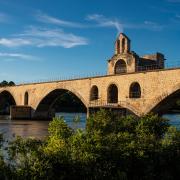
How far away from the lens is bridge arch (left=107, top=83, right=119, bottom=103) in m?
59.7

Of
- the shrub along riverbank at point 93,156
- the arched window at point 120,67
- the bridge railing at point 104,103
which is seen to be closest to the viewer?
the shrub along riverbank at point 93,156

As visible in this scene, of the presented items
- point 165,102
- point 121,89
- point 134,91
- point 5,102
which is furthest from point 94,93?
point 5,102

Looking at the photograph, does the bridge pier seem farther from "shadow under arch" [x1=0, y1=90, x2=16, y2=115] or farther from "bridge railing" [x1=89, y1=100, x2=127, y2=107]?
"bridge railing" [x1=89, y1=100, x2=127, y2=107]

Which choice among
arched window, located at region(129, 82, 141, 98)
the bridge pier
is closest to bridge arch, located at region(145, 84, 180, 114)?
arched window, located at region(129, 82, 141, 98)

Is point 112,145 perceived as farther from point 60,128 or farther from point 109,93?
point 109,93

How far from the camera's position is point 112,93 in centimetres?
6081

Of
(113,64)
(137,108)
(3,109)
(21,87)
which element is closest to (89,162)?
(137,108)

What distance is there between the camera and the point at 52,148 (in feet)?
55.1

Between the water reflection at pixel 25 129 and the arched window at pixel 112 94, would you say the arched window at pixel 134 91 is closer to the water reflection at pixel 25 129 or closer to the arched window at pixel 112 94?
the arched window at pixel 112 94

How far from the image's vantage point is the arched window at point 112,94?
2351 inches

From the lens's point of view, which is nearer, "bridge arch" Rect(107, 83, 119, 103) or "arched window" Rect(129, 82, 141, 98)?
"arched window" Rect(129, 82, 141, 98)

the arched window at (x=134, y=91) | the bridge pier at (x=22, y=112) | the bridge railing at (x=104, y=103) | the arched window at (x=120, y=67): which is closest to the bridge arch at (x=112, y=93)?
the bridge railing at (x=104, y=103)

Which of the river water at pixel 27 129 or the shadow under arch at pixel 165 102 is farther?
the river water at pixel 27 129

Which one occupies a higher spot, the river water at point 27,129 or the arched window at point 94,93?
the arched window at point 94,93
